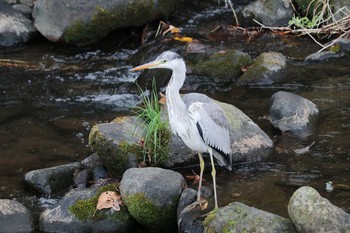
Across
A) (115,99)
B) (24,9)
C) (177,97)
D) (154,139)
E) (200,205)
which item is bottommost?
(115,99)

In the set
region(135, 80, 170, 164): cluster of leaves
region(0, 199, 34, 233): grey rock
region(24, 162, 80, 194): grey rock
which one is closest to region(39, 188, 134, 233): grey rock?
region(0, 199, 34, 233): grey rock

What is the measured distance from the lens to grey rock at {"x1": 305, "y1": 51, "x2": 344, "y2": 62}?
8.78 metres

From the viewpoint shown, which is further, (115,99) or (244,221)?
(115,99)

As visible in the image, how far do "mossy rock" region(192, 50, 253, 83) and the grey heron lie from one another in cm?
317

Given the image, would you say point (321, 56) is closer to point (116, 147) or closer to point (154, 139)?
point (154, 139)

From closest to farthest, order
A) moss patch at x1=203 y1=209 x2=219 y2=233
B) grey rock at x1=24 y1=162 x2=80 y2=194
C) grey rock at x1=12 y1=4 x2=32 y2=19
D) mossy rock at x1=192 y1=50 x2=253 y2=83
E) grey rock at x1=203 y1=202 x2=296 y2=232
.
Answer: grey rock at x1=203 y1=202 x2=296 y2=232, moss patch at x1=203 y1=209 x2=219 y2=233, grey rock at x1=24 y1=162 x2=80 y2=194, mossy rock at x1=192 y1=50 x2=253 y2=83, grey rock at x1=12 y1=4 x2=32 y2=19

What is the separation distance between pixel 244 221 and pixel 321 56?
4.85 meters

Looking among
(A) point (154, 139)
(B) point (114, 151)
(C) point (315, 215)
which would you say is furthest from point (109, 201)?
(C) point (315, 215)

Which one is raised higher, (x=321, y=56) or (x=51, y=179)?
(x=51, y=179)

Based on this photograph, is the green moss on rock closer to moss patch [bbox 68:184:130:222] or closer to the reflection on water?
the reflection on water

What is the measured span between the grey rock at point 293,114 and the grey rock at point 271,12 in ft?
10.6

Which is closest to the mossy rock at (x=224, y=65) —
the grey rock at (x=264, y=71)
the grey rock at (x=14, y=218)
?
the grey rock at (x=264, y=71)

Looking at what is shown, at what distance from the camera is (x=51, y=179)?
19.1 feet

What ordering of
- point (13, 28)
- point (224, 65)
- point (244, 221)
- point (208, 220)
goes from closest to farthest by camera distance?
point (244, 221), point (208, 220), point (224, 65), point (13, 28)
